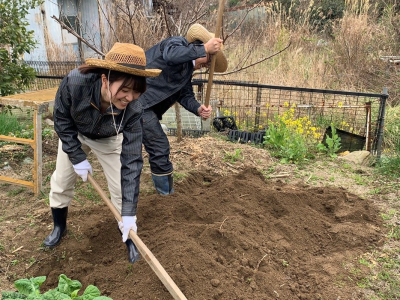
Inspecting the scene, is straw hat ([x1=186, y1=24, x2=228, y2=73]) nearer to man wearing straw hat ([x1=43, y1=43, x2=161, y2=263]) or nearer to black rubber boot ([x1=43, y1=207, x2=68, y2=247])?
man wearing straw hat ([x1=43, y1=43, x2=161, y2=263])

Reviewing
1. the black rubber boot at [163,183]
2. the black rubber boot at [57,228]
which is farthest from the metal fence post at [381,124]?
the black rubber boot at [57,228]

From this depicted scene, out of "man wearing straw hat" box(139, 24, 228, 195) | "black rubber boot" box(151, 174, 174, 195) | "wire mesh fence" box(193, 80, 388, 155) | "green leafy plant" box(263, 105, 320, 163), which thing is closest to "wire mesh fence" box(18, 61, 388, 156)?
"wire mesh fence" box(193, 80, 388, 155)

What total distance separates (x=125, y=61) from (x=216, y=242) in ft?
5.36

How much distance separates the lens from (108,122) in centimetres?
265

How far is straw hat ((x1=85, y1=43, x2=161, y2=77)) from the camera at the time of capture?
7.06ft

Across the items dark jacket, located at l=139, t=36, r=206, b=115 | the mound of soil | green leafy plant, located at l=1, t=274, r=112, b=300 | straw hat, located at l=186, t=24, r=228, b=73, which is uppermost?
straw hat, located at l=186, t=24, r=228, b=73

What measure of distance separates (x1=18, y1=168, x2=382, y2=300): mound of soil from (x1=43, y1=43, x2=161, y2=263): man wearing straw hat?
13.6 inches

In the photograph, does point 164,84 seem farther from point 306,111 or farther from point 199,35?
point 306,111

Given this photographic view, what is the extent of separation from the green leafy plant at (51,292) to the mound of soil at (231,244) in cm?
46

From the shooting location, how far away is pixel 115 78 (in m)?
2.26

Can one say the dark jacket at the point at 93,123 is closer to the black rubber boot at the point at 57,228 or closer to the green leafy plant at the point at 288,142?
the black rubber boot at the point at 57,228

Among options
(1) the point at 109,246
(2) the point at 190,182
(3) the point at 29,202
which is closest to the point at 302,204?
(2) the point at 190,182

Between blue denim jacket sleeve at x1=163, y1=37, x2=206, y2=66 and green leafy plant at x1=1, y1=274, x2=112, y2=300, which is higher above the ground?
blue denim jacket sleeve at x1=163, y1=37, x2=206, y2=66

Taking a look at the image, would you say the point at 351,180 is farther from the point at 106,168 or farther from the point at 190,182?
the point at 106,168
